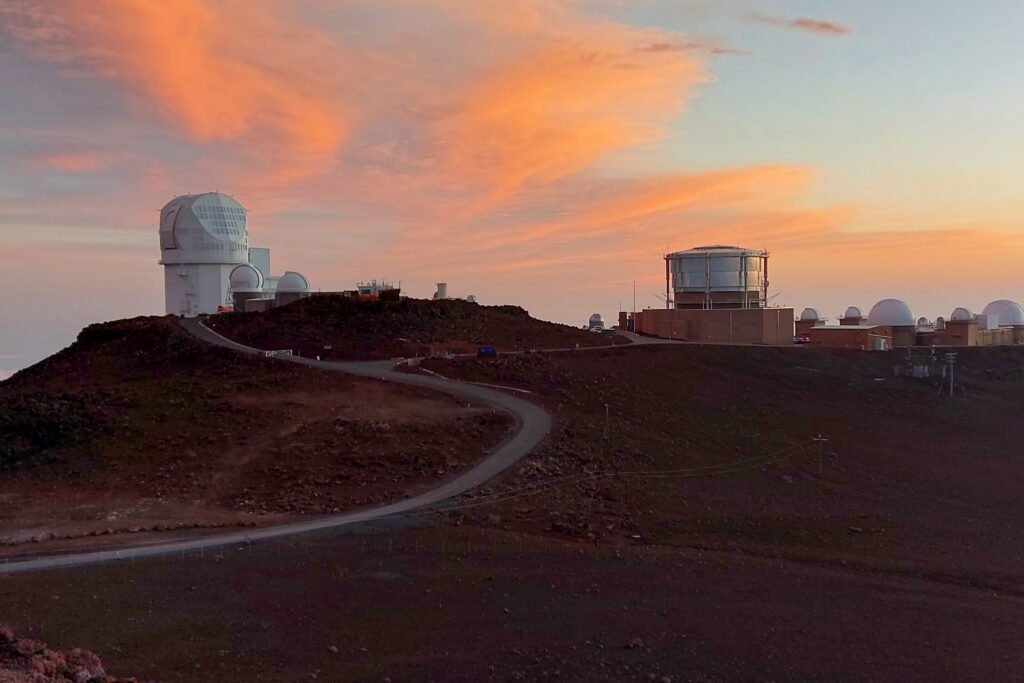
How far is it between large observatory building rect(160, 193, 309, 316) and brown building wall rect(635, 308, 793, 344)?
1313 inches

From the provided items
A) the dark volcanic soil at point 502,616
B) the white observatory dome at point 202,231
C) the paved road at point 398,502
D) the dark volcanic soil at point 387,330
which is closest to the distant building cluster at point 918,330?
the dark volcanic soil at point 387,330

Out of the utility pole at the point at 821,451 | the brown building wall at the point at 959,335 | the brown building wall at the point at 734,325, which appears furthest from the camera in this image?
the brown building wall at the point at 959,335

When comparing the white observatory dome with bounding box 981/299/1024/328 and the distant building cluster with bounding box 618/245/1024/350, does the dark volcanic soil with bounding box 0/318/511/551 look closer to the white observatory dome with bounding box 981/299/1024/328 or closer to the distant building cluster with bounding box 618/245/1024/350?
the distant building cluster with bounding box 618/245/1024/350

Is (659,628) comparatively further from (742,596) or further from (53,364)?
(53,364)

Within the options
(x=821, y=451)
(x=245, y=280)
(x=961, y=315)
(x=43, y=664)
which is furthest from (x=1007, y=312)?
(x=43, y=664)

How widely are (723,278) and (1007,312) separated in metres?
26.6

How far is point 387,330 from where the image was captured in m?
42.3

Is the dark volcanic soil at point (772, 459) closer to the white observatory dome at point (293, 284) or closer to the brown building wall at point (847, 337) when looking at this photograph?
the brown building wall at point (847, 337)

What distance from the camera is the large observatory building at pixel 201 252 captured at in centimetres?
6681

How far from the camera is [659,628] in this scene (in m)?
14.1

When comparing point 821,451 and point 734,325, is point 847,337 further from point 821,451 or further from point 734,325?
point 821,451

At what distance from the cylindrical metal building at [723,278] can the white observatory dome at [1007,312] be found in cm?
2235

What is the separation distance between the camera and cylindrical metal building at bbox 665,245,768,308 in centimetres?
5672

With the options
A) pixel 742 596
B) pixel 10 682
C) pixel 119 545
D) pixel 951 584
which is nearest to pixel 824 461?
pixel 951 584
